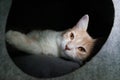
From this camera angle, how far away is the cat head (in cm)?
101

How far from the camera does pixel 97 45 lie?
3.29 ft

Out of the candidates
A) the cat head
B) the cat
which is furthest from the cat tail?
the cat head

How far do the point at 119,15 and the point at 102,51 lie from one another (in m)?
0.15

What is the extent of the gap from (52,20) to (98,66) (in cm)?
41

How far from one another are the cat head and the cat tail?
13 centimetres

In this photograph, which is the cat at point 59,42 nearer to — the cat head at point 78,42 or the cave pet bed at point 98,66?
the cat head at point 78,42

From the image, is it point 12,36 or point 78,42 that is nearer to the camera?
point 12,36

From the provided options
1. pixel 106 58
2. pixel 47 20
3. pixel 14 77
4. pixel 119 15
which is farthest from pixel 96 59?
pixel 47 20

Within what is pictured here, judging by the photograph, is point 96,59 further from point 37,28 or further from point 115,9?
point 37,28

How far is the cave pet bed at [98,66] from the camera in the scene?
0.80 m

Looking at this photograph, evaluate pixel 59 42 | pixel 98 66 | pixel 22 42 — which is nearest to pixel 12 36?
pixel 22 42

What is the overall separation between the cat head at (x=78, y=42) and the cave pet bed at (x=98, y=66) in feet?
0.57

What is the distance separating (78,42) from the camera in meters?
1.06

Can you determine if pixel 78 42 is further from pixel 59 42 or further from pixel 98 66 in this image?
pixel 98 66
